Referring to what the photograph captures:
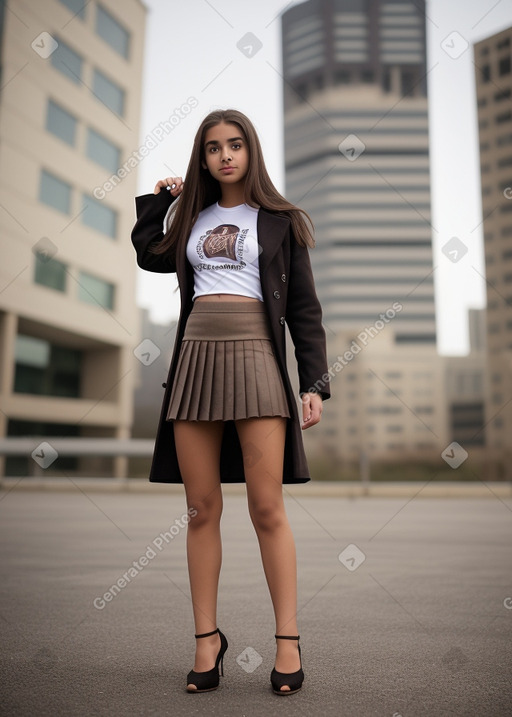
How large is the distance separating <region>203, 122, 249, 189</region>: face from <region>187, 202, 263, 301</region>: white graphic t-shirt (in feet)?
0.48

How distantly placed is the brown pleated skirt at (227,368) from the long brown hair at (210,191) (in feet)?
1.12

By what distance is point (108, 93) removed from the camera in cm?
3481

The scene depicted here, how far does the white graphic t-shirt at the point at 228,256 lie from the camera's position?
7.98 ft

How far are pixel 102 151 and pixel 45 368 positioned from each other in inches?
442

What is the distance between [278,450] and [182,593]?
1933 mm

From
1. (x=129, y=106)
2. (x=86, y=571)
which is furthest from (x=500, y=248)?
(x=86, y=571)

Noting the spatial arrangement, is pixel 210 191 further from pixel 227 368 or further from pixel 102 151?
pixel 102 151

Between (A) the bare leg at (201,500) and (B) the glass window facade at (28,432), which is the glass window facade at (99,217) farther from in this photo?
(A) the bare leg at (201,500)

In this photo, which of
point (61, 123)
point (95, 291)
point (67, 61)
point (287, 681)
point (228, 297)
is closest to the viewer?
point (287, 681)

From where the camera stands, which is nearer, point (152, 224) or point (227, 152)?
point (227, 152)

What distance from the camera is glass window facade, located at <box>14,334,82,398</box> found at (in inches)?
1251

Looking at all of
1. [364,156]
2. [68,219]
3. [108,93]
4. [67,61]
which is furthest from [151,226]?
[364,156]

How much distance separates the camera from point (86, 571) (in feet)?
15.3

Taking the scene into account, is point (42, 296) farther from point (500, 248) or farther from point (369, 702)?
point (500, 248)
